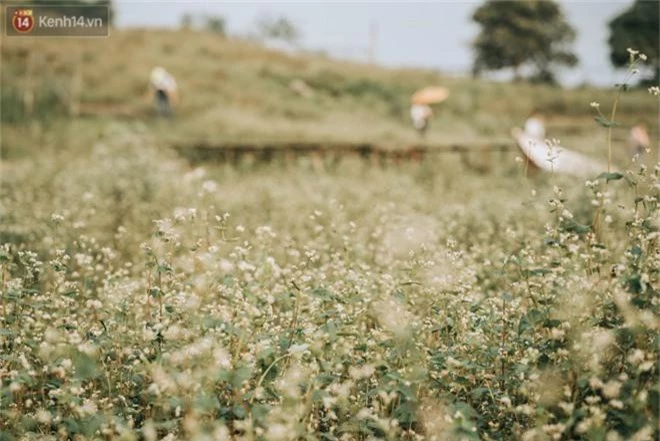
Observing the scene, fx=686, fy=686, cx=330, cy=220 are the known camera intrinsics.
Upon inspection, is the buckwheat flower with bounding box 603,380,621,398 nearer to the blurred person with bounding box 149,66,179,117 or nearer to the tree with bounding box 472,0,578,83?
the blurred person with bounding box 149,66,179,117

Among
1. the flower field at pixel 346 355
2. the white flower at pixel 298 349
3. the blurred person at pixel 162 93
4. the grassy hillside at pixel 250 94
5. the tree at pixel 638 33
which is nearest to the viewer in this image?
the flower field at pixel 346 355

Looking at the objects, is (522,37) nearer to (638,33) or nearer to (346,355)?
(638,33)

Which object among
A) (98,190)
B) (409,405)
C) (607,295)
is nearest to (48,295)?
(409,405)

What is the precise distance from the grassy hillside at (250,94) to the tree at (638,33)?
7.73 m

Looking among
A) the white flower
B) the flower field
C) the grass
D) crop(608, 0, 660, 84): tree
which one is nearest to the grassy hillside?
crop(608, 0, 660, 84): tree

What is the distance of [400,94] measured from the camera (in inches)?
1507

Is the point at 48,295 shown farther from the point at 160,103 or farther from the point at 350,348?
the point at 160,103

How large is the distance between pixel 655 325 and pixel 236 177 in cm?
1433

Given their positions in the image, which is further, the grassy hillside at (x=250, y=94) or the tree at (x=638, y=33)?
the tree at (x=638, y=33)

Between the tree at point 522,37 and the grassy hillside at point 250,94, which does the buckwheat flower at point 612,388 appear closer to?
the grassy hillside at point 250,94

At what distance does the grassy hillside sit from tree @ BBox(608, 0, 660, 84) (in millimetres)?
7729

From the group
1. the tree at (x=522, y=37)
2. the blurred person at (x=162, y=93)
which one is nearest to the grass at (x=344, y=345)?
the blurred person at (x=162, y=93)
